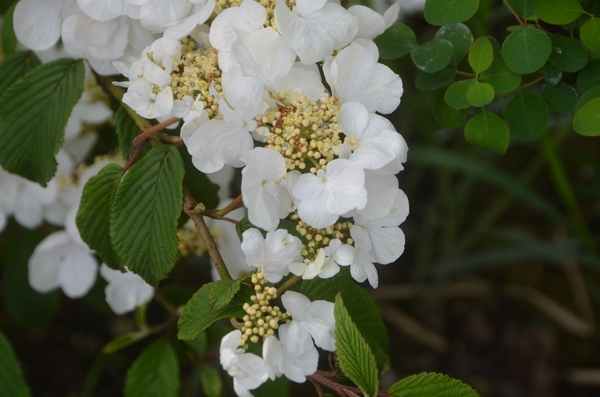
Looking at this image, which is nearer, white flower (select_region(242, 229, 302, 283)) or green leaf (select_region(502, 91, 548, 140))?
white flower (select_region(242, 229, 302, 283))

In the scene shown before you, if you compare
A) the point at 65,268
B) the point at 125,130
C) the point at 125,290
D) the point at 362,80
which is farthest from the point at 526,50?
the point at 65,268

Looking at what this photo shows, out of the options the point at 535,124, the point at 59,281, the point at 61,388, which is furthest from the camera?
the point at 61,388

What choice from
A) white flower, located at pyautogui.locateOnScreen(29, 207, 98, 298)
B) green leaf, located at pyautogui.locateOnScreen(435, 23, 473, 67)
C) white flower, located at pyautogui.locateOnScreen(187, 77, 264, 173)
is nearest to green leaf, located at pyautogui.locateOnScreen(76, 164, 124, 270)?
white flower, located at pyautogui.locateOnScreen(187, 77, 264, 173)

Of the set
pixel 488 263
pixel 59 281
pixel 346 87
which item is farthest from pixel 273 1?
pixel 488 263

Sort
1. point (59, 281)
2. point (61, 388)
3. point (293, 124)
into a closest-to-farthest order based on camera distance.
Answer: point (293, 124)
point (59, 281)
point (61, 388)

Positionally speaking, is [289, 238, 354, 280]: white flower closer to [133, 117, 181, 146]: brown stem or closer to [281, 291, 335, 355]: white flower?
[281, 291, 335, 355]: white flower

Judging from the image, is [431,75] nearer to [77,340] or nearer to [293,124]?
[293,124]

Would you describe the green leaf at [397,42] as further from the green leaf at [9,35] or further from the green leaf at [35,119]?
the green leaf at [9,35]
